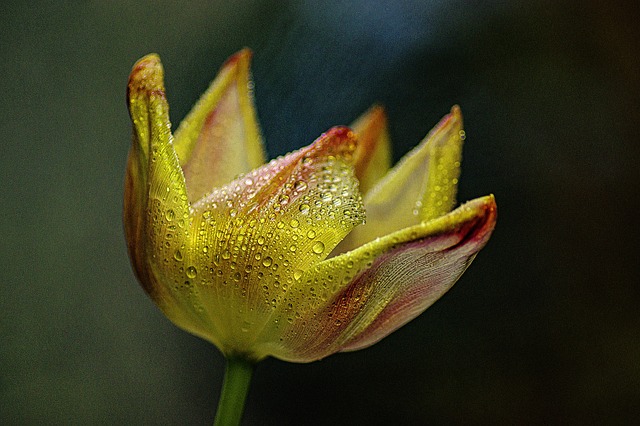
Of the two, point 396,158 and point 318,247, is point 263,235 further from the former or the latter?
point 396,158

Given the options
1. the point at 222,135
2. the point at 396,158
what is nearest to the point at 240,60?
the point at 222,135

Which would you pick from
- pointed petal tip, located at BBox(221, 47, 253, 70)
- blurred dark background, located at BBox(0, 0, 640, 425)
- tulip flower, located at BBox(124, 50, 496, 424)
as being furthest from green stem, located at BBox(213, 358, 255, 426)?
blurred dark background, located at BBox(0, 0, 640, 425)

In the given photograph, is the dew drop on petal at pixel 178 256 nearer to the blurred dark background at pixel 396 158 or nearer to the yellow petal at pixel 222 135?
the yellow petal at pixel 222 135

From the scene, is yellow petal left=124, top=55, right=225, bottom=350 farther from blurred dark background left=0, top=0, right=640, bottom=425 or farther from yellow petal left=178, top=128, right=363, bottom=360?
blurred dark background left=0, top=0, right=640, bottom=425

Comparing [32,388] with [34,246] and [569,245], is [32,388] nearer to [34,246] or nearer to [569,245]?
[34,246]

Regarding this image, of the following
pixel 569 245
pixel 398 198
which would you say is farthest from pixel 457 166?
pixel 569 245

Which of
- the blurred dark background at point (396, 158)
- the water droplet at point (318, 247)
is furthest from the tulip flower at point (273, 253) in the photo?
the blurred dark background at point (396, 158)
